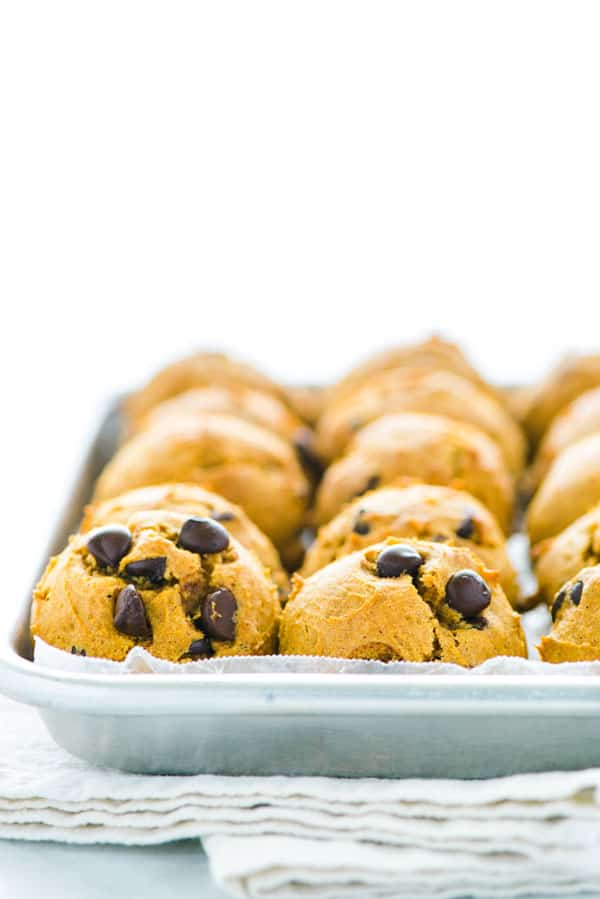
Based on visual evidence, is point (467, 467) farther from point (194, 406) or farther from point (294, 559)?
point (194, 406)

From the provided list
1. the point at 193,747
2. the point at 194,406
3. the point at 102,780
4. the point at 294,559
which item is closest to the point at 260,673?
the point at 193,747

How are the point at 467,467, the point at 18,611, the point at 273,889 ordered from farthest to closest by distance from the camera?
the point at 467,467
the point at 18,611
the point at 273,889

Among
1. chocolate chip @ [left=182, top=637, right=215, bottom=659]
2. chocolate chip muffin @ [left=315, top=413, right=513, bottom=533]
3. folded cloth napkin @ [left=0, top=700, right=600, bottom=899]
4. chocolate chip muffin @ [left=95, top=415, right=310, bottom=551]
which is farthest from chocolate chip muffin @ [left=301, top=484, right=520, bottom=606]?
folded cloth napkin @ [left=0, top=700, right=600, bottom=899]

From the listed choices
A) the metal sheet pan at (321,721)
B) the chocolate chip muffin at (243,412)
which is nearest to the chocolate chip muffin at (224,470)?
the chocolate chip muffin at (243,412)

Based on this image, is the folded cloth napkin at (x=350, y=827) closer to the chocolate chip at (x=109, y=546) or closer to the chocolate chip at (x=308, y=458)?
the chocolate chip at (x=109, y=546)

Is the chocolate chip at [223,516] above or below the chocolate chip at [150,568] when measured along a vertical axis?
below

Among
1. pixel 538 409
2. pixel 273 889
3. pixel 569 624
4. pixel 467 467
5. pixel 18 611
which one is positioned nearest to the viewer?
pixel 273 889

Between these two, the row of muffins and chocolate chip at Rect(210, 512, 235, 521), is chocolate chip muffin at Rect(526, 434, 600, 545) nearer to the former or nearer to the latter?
the row of muffins
